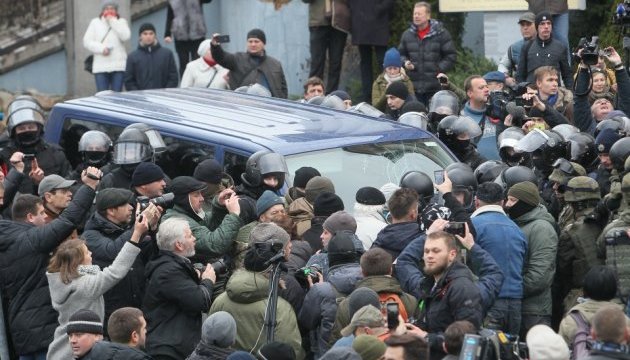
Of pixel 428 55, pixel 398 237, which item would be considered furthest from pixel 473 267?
pixel 428 55

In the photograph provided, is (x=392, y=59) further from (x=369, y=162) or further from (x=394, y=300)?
(x=394, y=300)

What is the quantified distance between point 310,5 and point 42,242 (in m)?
8.08

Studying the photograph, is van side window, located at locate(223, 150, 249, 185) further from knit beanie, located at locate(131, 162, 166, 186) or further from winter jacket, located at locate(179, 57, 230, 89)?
winter jacket, located at locate(179, 57, 230, 89)

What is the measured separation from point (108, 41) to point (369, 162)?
761cm

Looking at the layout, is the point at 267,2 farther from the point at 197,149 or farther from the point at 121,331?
the point at 121,331

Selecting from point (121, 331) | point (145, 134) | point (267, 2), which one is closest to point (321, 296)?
point (121, 331)

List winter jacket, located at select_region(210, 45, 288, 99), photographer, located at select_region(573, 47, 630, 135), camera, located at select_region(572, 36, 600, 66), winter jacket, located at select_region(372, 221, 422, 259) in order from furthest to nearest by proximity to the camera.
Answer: winter jacket, located at select_region(210, 45, 288, 99)
photographer, located at select_region(573, 47, 630, 135)
camera, located at select_region(572, 36, 600, 66)
winter jacket, located at select_region(372, 221, 422, 259)

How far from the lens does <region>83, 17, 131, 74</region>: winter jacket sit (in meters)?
19.4

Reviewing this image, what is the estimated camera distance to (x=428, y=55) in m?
16.9

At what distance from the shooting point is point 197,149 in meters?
12.9

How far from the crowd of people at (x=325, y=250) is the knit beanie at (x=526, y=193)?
1 centimetres

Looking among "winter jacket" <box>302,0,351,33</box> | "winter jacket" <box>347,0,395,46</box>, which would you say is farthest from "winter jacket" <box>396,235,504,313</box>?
"winter jacket" <box>302,0,351,33</box>

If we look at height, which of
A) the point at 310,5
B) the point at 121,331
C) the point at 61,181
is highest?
the point at 310,5

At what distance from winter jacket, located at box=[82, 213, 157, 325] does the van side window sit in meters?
1.49
